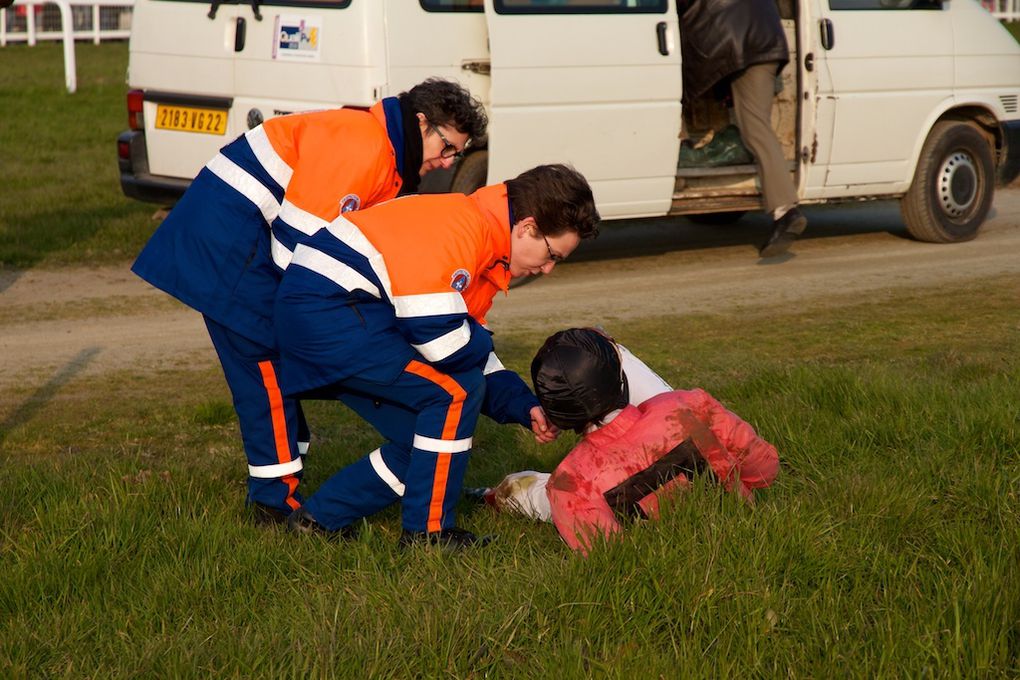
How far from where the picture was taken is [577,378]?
3656mm

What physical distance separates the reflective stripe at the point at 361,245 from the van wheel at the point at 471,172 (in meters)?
4.49

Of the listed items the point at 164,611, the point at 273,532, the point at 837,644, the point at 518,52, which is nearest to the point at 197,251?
the point at 273,532

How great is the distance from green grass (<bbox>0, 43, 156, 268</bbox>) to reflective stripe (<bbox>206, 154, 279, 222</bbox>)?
5565 millimetres

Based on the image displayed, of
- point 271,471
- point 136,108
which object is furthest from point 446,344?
point 136,108

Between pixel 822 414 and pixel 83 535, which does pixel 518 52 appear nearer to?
pixel 822 414

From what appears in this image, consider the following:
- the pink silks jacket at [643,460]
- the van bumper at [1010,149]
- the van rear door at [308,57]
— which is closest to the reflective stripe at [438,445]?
the pink silks jacket at [643,460]

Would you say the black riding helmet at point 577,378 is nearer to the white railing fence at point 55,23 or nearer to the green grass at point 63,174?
the green grass at point 63,174

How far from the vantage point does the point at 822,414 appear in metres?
5.00

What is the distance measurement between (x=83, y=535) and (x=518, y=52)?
15.8ft

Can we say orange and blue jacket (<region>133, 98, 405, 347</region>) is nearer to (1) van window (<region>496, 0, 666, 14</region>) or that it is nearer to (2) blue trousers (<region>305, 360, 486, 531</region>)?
(2) blue trousers (<region>305, 360, 486, 531</region>)

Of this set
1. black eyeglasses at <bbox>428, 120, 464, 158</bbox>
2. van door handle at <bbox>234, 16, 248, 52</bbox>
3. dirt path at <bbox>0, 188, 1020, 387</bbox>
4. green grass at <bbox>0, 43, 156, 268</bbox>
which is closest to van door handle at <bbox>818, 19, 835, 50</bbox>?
dirt path at <bbox>0, 188, 1020, 387</bbox>

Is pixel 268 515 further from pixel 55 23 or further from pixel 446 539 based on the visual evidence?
pixel 55 23

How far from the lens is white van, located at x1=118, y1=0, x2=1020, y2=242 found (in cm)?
781

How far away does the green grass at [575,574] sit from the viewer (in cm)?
302
